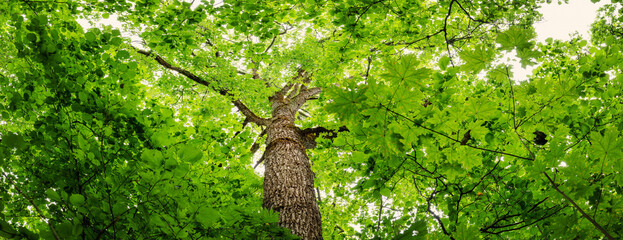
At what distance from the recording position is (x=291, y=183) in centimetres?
396

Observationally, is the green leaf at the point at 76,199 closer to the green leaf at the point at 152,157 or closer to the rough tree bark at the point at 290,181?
the green leaf at the point at 152,157

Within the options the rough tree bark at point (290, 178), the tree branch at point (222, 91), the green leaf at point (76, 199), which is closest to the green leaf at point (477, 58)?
the green leaf at point (76, 199)

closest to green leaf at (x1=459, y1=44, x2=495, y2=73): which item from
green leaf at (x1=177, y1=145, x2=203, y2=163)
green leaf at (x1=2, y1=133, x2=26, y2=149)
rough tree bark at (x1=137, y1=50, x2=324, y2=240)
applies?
green leaf at (x1=177, y1=145, x2=203, y2=163)

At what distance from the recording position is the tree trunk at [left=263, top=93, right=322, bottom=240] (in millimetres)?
3264

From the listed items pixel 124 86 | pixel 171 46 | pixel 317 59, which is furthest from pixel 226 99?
pixel 124 86

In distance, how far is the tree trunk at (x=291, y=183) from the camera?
326 centimetres

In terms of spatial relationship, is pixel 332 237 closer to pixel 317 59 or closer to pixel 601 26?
pixel 317 59

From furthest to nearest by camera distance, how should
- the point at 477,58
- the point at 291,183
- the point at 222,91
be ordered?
the point at 222,91 < the point at 291,183 < the point at 477,58

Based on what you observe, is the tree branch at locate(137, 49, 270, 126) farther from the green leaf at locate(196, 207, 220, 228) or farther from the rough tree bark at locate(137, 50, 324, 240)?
the green leaf at locate(196, 207, 220, 228)

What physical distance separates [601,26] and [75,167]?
35.8 feet

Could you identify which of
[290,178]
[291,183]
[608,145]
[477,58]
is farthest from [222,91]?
[608,145]

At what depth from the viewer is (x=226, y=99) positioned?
648 cm

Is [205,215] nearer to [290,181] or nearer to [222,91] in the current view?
[290,181]

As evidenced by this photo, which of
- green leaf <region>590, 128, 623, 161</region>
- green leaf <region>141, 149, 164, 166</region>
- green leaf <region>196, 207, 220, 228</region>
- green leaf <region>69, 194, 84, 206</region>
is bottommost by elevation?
green leaf <region>69, 194, 84, 206</region>
